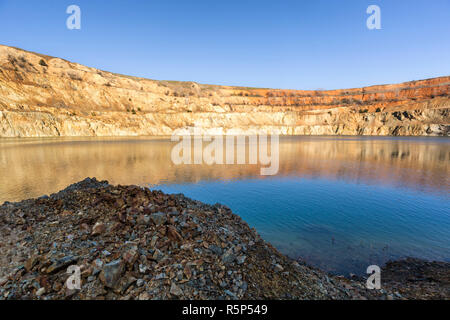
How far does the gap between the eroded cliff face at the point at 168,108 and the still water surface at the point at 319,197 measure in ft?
164

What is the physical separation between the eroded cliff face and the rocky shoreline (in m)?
71.0

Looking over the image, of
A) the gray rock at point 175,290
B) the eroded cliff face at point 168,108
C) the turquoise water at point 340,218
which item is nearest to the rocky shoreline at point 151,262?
the gray rock at point 175,290

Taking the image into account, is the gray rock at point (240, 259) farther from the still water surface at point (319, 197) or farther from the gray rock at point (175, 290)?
the still water surface at point (319, 197)

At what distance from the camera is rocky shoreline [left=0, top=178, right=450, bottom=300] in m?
4.02

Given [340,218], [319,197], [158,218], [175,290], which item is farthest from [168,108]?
[175,290]

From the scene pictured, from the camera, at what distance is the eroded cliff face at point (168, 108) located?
6362cm

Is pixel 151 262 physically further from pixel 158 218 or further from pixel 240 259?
pixel 240 259

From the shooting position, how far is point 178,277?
13.9 ft

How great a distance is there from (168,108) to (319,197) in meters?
94.7

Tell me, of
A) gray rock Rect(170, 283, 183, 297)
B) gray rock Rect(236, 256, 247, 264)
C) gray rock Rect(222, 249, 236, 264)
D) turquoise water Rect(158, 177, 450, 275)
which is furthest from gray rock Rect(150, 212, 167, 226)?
turquoise water Rect(158, 177, 450, 275)

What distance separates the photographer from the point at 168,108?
9862 cm

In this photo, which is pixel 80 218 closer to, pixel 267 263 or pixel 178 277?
pixel 178 277

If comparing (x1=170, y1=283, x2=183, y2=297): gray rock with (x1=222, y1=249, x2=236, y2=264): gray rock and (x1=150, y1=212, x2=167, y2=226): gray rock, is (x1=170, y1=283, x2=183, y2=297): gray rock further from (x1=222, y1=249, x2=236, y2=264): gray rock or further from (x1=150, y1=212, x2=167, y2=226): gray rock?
(x1=150, y1=212, x2=167, y2=226): gray rock
